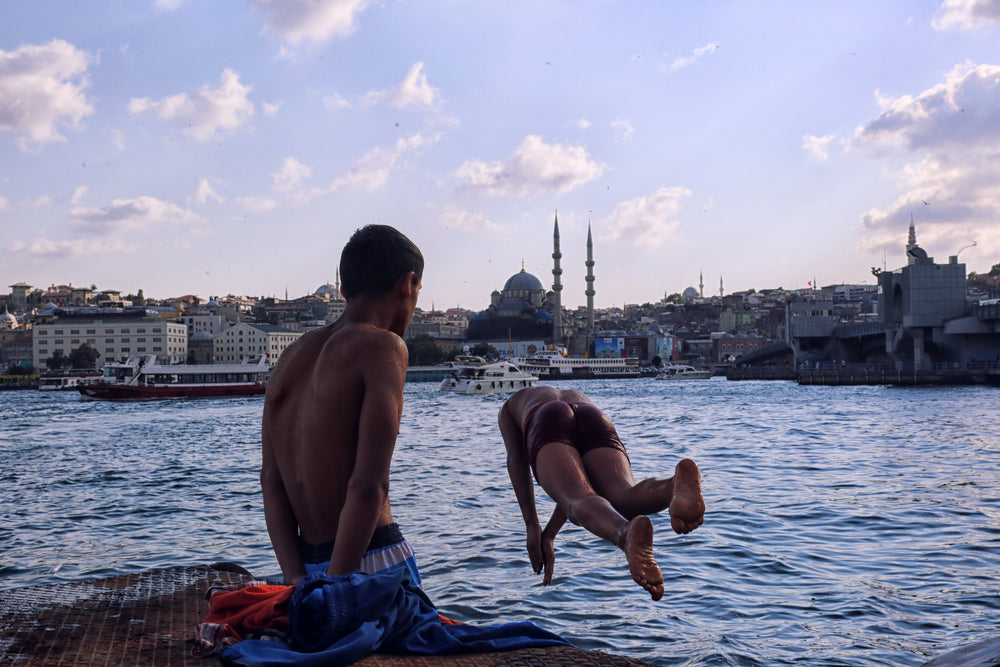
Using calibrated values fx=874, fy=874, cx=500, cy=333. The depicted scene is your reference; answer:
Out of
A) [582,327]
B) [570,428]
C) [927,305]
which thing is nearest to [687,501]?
[570,428]

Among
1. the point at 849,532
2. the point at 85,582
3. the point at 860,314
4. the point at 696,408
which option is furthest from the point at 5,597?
the point at 860,314

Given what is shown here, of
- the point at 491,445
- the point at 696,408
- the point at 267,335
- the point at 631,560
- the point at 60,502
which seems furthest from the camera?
the point at 267,335

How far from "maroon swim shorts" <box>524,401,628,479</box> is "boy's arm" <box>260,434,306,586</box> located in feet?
2.25

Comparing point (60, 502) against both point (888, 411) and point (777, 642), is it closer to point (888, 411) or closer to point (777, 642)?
point (777, 642)

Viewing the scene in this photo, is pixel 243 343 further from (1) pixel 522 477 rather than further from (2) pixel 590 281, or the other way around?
(1) pixel 522 477

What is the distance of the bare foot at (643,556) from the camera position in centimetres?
192

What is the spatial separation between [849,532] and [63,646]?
239 inches

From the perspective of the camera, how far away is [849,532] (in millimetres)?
6895

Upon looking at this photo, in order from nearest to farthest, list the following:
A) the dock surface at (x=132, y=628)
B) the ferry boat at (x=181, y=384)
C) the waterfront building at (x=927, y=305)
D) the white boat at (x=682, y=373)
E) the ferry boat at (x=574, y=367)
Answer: the dock surface at (x=132, y=628) → the ferry boat at (x=181, y=384) → the waterfront building at (x=927, y=305) → the white boat at (x=682, y=373) → the ferry boat at (x=574, y=367)

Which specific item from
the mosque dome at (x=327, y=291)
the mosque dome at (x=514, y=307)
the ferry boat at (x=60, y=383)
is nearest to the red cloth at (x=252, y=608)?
the ferry boat at (x=60, y=383)

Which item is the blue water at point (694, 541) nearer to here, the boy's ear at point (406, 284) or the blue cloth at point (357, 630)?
the blue cloth at point (357, 630)

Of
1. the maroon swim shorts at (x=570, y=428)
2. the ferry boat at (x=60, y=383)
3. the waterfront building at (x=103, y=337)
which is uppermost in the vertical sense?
the waterfront building at (x=103, y=337)

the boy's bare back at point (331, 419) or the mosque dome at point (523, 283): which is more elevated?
the mosque dome at point (523, 283)

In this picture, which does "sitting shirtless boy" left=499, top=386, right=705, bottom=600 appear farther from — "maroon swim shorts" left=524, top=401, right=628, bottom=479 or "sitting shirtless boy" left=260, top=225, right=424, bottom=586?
"sitting shirtless boy" left=260, top=225, right=424, bottom=586
